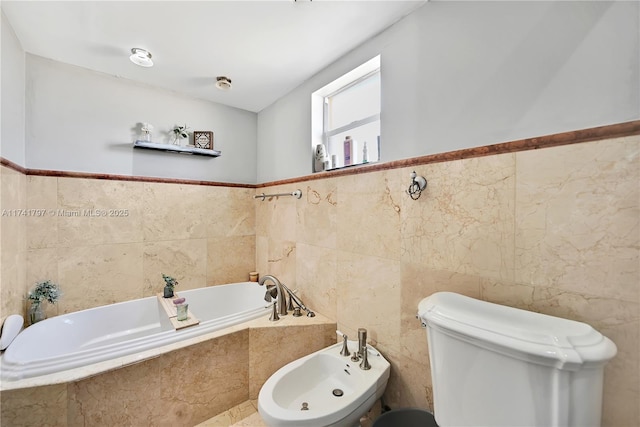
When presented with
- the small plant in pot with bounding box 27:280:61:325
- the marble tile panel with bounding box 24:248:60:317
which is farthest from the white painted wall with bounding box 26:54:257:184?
the small plant in pot with bounding box 27:280:61:325

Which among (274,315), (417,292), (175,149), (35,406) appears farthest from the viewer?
(175,149)

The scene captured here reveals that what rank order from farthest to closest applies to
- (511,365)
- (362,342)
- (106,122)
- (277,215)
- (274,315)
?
(277,215), (106,122), (274,315), (362,342), (511,365)

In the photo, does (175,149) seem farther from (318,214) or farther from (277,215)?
(318,214)

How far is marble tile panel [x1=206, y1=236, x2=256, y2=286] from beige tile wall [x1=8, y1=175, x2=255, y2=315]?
1 cm

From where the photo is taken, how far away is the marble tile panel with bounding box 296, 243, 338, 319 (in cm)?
179

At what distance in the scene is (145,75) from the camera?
6.76 ft

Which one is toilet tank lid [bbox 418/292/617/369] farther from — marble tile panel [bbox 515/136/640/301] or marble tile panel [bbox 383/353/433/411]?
marble tile panel [bbox 383/353/433/411]

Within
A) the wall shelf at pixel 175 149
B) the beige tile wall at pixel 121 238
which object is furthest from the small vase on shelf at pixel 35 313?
the wall shelf at pixel 175 149

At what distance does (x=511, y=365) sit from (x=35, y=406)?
1.98 metres

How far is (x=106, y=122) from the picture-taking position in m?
2.08

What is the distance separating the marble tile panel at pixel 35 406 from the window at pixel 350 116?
1.98 meters

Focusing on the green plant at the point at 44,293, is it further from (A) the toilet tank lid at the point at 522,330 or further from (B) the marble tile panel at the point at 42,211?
(A) the toilet tank lid at the point at 522,330

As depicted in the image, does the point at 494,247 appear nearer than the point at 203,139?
Yes

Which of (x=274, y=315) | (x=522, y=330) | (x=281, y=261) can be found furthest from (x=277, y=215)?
(x=522, y=330)
